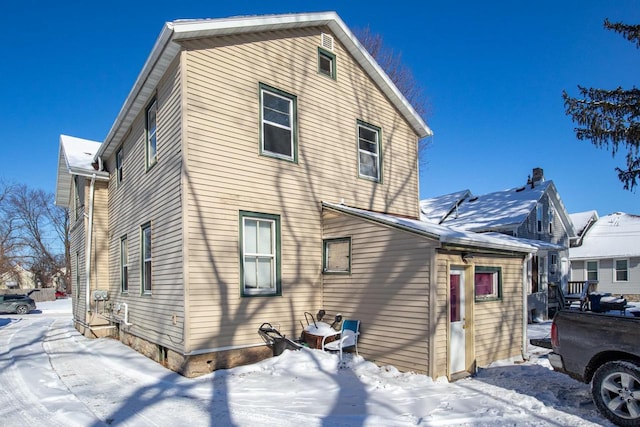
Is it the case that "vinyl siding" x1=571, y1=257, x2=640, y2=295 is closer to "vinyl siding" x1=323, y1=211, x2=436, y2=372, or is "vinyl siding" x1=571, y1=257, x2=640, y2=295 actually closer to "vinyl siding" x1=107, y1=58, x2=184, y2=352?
"vinyl siding" x1=323, y1=211, x2=436, y2=372

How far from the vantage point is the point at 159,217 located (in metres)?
8.86

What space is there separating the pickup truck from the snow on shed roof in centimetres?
1494

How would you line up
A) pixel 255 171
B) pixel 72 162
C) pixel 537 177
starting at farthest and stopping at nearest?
pixel 537 177, pixel 72 162, pixel 255 171

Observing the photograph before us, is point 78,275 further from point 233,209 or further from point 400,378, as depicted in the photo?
point 400,378

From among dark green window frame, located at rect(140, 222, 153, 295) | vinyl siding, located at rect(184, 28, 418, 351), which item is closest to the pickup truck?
vinyl siding, located at rect(184, 28, 418, 351)

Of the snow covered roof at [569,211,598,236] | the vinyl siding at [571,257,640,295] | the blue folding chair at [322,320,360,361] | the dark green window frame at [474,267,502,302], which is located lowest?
the vinyl siding at [571,257,640,295]

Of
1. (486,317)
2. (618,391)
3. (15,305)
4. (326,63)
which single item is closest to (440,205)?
(326,63)

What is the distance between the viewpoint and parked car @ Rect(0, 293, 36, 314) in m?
25.6

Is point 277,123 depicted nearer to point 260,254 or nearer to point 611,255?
point 260,254

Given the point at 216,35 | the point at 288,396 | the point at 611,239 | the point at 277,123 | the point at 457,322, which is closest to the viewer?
the point at 288,396

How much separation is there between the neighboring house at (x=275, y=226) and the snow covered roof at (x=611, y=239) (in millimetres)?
21325

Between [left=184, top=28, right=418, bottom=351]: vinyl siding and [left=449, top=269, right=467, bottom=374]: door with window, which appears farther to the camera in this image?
[left=184, top=28, right=418, bottom=351]: vinyl siding

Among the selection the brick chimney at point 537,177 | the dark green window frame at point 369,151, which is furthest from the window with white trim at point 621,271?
the dark green window frame at point 369,151

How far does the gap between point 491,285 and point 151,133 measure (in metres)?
8.24
